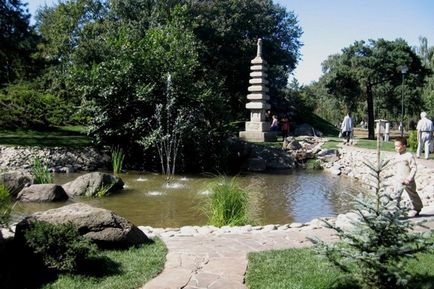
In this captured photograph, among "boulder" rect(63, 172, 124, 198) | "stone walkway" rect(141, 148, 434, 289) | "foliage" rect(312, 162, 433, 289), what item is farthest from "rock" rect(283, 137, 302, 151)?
"foliage" rect(312, 162, 433, 289)

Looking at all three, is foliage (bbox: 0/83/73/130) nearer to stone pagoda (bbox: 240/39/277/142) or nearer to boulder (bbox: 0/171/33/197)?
stone pagoda (bbox: 240/39/277/142)

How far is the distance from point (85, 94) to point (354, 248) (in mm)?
16959

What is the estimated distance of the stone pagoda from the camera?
27281 millimetres

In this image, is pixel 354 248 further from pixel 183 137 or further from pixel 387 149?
pixel 387 149

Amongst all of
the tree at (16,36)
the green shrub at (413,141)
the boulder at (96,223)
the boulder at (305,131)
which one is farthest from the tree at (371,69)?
the boulder at (96,223)

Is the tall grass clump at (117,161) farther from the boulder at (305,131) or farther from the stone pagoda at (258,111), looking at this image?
the boulder at (305,131)

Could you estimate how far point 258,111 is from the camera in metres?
27.9

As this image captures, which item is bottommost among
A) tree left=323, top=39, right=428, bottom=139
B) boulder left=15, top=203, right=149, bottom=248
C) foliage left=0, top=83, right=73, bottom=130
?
boulder left=15, top=203, right=149, bottom=248

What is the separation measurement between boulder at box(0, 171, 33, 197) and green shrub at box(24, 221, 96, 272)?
765 centimetres

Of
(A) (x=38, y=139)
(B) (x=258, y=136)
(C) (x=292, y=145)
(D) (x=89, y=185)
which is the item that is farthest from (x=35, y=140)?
(C) (x=292, y=145)

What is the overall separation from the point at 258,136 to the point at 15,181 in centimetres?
1648

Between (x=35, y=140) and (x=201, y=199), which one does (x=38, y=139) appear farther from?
(x=201, y=199)

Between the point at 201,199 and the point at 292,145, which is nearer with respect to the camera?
the point at 201,199

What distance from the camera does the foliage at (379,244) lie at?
4.35 meters
